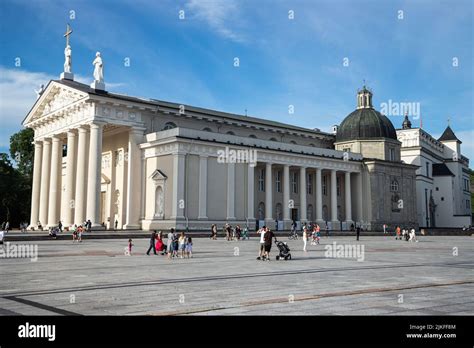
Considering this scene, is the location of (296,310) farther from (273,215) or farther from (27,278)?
(273,215)

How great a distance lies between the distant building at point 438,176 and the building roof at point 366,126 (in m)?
12.9

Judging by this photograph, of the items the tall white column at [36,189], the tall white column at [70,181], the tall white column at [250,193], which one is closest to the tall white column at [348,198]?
the tall white column at [250,193]

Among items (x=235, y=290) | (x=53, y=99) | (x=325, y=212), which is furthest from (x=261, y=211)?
(x=235, y=290)

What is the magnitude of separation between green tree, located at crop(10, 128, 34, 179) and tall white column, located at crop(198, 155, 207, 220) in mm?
43544

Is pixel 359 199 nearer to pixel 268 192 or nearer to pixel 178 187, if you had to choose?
pixel 268 192

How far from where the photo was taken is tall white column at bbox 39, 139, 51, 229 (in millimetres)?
60406

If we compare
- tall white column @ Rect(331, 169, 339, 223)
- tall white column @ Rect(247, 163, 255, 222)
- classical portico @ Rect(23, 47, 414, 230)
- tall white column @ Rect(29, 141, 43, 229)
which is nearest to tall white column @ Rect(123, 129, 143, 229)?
classical portico @ Rect(23, 47, 414, 230)

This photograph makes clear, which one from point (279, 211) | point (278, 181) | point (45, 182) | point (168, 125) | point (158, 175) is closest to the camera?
point (158, 175)

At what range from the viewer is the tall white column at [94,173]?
1965 inches

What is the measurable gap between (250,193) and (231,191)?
8.83ft

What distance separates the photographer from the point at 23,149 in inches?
3305

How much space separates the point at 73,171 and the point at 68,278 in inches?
1728

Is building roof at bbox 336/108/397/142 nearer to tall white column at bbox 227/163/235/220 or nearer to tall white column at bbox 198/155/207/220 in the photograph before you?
tall white column at bbox 227/163/235/220
